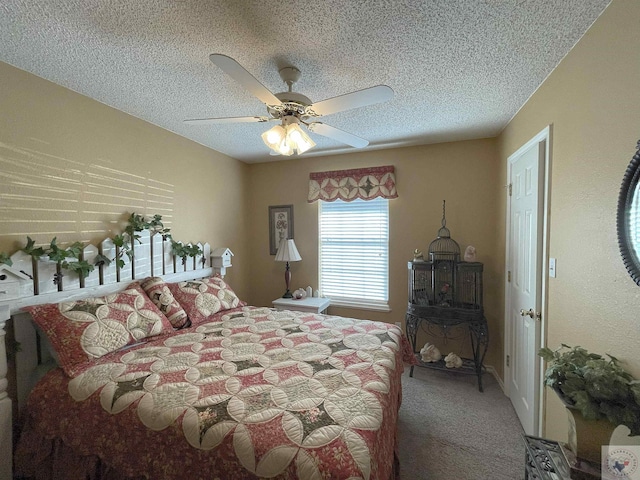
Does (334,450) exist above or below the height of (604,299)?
below

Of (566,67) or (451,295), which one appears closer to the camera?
(566,67)

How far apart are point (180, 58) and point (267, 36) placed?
56 centimetres

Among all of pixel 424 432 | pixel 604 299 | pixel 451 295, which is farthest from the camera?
pixel 451 295

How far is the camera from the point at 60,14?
1274 mm

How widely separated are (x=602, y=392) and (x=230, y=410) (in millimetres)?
1408

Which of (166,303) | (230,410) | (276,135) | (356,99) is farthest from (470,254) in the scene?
(166,303)

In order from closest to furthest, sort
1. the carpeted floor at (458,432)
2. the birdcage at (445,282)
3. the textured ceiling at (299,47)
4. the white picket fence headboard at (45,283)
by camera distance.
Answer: the textured ceiling at (299,47), the white picket fence headboard at (45,283), the carpeted floor at (458,432), the birdcage at (445,282)

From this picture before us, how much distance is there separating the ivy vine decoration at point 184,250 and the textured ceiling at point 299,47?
49.0 inches

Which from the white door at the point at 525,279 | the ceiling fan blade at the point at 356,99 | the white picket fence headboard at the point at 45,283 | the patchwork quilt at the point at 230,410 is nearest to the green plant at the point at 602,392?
the patchwork quilt at the point at 230,410

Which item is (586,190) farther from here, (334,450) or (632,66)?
(334,450)

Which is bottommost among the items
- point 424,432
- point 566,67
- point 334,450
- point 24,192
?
point 424,432

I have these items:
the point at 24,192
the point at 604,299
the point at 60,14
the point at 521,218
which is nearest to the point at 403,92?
the point at 521,218

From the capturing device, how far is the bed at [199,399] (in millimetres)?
1076

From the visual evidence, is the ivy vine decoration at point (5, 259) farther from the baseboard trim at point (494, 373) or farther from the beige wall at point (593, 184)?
the baseboard trim at point (494, 373)
